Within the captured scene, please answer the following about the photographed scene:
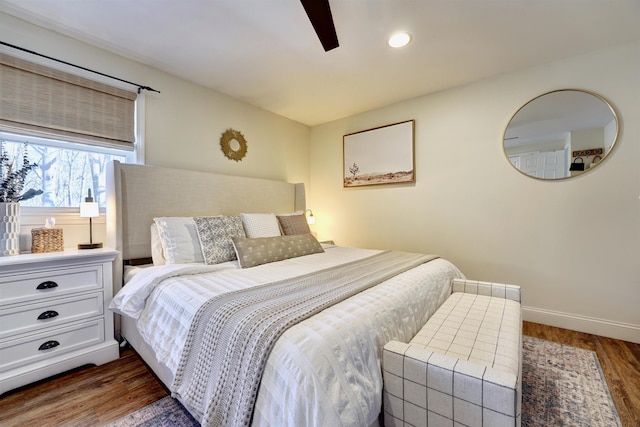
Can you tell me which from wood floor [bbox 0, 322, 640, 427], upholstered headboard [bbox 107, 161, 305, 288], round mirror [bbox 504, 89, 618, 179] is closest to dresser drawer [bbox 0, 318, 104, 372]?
wood floor [bbox 0, 322, 640, 427]

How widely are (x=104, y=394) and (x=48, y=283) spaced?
0.80 m

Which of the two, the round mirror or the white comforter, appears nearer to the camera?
the white comforter

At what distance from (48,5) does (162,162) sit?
124 cm

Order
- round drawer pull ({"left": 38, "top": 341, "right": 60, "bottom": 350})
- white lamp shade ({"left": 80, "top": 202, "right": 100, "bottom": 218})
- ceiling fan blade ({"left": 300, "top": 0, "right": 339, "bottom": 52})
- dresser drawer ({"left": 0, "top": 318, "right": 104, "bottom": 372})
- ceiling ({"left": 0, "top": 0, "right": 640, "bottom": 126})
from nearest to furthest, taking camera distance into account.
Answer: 1. ceiling fan blade ({"left": 300, "top": 0, "right": 339, "bottom": 52})
2. dresser drawer ({"left": 0, "top": 318, "right": 104, "bottom": 372})
3. round drawer pull ({"left": 38, "top": 341, "right": 60, "bottom": 350})
4. ceiling ({"left": 0, "top": 0, "right": 640, "bottom": 126})
5. white lamp shade ({"left": 80, "top": 202, "right": 100, "bottom": 218})

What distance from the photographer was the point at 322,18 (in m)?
1.37

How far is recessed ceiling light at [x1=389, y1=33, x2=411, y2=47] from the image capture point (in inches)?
81.8

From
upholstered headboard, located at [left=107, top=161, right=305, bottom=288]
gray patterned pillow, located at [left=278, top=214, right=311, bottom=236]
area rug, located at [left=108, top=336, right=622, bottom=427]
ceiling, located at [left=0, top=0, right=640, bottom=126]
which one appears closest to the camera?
area rug, located at [left=108, top=336, right=622, bottom=427]

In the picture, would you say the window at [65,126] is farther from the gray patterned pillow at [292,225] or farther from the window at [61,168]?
the gray patterned pillow at [292,225]

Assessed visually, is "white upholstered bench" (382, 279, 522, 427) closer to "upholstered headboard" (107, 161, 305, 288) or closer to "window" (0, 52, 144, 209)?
"upholstered headboard" (107, 161, 305, 288)

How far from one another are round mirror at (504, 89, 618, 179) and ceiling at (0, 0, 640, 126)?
0.43m

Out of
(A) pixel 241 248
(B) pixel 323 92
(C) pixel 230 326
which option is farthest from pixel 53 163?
(B) pixel 323 92

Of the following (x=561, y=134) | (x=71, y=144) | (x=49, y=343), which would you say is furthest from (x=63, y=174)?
(x=561, y=134)

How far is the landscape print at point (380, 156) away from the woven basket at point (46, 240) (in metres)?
3.09

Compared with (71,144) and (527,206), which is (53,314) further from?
(527,206)
